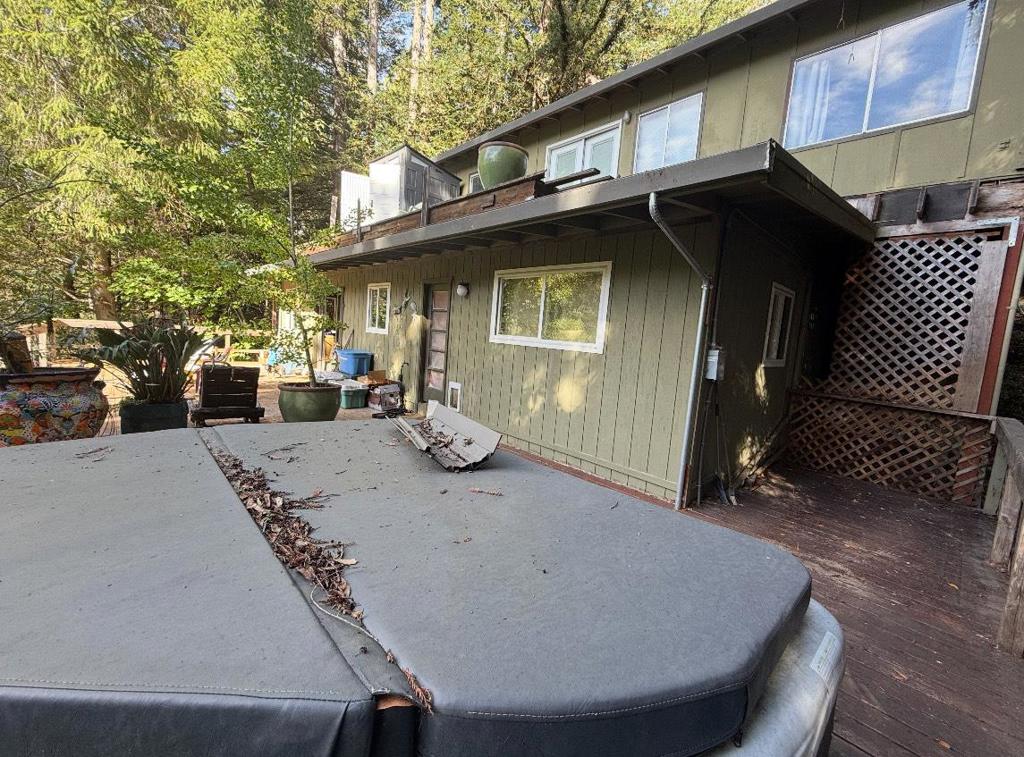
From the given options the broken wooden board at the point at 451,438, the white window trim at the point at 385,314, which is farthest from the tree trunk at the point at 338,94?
the broken wooden board at the point at 451,438

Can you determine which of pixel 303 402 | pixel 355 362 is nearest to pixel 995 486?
pixel 303 402

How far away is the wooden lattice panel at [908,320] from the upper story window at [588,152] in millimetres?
3685

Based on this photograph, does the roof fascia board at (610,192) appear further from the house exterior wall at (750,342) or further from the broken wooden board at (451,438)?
the broken wooden board at (451,438)

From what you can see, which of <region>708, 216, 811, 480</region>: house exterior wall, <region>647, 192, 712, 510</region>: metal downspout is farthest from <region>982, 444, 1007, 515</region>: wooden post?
<region>647, 192, 712, 510</region>: metal downspout

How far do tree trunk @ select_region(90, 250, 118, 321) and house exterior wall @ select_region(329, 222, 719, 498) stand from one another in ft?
31.0

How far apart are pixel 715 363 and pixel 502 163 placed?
314 cm

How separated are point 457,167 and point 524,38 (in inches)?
148

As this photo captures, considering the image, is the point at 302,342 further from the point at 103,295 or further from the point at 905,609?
the point at 103,295

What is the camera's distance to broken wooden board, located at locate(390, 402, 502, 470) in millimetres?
1629

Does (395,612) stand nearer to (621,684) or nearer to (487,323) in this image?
(621,684)

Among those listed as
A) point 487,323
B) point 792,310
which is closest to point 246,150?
point 487,323

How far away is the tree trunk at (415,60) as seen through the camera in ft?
38.3

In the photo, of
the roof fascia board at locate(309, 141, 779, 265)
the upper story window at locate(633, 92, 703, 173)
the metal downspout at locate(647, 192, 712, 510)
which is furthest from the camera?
the upper story window at locate(633, 92, 703, 173)

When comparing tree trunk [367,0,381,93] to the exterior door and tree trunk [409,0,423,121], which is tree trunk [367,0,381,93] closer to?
tree trunk [409,0,423,121]
